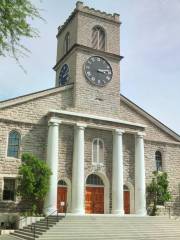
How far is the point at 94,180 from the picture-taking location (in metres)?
29.6

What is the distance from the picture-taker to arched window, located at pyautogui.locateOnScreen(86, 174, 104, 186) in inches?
1154

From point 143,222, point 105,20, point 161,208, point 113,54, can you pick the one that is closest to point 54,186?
point 143,222

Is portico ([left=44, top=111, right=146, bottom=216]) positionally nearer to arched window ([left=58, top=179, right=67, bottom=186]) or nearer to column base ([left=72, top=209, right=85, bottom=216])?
column base ([left=72, top=209, right=85, bottom=216])

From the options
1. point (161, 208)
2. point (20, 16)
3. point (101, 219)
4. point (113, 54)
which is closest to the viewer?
point (20, 16)

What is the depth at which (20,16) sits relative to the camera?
11.0 metres

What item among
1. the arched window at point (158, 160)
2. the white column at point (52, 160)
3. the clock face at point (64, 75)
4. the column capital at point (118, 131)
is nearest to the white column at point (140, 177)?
the column capital at point (118, 131)

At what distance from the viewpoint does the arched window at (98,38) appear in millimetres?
33188

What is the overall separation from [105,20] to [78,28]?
3.29m

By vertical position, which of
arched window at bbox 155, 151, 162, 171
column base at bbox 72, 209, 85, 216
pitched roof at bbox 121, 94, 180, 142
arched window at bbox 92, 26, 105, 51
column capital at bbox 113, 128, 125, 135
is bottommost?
column base at bbox 72, 209, 85, 216

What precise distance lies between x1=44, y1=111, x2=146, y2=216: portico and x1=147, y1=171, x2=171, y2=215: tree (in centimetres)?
98

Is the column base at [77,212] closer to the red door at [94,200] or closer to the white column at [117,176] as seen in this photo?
the red door at [94,200]

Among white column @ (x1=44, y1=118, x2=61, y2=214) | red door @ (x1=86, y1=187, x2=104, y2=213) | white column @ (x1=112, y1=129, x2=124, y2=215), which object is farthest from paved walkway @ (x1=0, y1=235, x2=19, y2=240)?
white column @ (x1=112, y1=129, x2=124, y2=215)

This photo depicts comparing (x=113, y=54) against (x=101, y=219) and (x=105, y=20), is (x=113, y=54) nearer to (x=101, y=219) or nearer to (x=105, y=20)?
(x=105, y=20)

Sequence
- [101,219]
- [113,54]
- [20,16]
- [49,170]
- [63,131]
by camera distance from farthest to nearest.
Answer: [113,54]
[63,131]
[49,170]
[101,219]
[20,16]
